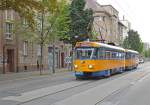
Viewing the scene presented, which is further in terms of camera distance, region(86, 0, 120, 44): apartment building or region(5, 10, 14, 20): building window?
region(86, 0, 120, 44): apartment building

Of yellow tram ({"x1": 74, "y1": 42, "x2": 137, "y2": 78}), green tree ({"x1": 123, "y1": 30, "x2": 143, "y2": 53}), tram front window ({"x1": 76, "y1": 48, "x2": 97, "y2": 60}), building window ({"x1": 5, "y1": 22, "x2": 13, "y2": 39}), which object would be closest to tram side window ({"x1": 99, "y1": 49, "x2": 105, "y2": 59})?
yellow tram ({"x1": 74, "y1": 42, "x2": 137, "y2": 78})

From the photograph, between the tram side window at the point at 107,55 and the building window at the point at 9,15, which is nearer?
the tram side window at the point at 107,55

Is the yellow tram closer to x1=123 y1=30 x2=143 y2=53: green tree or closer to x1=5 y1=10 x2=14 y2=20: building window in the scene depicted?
x1=5 y1=10 x2=14 y2=20: building window

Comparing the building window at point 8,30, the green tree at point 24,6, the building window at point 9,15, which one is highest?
the building window at point 9,15

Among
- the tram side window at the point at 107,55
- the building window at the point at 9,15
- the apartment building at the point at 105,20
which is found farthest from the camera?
the apartment building at the point at 105,20

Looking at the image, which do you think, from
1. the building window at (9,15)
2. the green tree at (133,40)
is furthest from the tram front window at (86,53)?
the green tree at (133,40)

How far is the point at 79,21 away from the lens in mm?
60875

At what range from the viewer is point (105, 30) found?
10631cm

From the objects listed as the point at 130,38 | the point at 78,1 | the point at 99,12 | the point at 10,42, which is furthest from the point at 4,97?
the point at 130,38

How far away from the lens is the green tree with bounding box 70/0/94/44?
60.8 metres

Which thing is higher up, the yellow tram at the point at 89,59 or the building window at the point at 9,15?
the building window at the point at 9,15

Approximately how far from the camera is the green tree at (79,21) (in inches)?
2393

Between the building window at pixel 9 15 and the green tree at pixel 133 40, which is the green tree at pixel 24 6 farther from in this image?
the green tree at pixel 133 40

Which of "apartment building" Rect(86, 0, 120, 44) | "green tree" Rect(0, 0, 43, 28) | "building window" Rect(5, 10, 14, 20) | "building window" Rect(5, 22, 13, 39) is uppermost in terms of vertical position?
"apartment building" Rect(86, 0, 120, 44)
